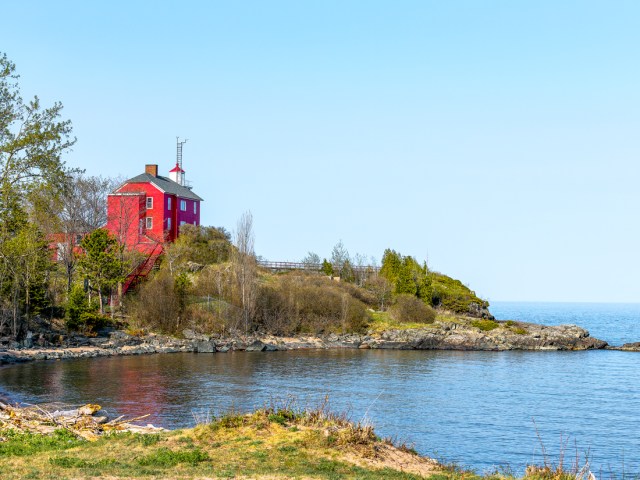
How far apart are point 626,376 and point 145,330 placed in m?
37.3

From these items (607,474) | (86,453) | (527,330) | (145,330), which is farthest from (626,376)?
(86,453)

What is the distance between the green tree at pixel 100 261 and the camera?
58844mm

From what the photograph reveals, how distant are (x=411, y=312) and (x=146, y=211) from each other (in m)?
29.4

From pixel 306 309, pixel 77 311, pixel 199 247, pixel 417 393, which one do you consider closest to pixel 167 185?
pixel 199 247

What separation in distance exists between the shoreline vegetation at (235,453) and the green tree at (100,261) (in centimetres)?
4033

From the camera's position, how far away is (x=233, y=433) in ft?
57.8

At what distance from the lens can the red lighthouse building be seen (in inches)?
2803

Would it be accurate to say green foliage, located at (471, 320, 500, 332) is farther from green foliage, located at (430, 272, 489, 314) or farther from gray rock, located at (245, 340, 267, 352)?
gray rock, located at (245, 340, 267, 352)

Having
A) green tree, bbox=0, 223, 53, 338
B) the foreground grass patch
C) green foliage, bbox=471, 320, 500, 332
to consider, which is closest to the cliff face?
green foliage, bbox=471, 320, 500, 332

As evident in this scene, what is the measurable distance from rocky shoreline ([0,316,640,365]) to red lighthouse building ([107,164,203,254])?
1496cm

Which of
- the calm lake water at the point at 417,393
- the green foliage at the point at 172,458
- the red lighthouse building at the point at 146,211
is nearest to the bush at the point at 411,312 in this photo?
the calm lake water at the point at 417,393

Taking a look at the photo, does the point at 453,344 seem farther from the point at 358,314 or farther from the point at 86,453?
the point at 86,453

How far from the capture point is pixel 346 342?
210ft

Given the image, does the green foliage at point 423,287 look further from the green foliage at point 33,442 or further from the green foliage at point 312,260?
the green foliage at point 33,442
